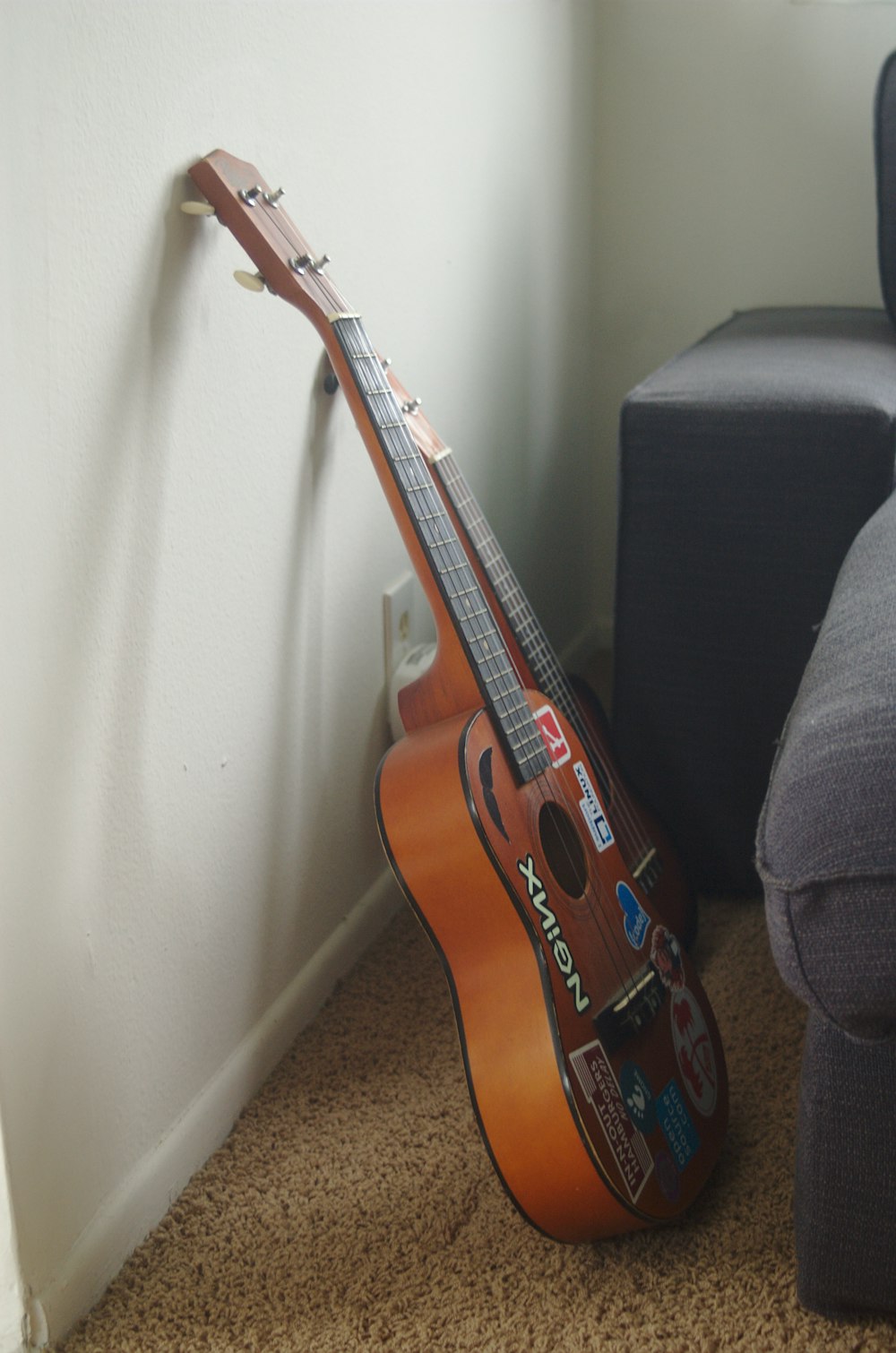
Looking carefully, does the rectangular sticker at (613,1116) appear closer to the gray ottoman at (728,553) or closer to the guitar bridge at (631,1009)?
the guitar bridge at (631,1009)

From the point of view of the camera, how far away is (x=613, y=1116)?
2.88 ft

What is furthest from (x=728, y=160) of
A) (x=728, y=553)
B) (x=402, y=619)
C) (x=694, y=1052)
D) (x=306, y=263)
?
(x=694, y=1052)

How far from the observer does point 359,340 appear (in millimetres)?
963

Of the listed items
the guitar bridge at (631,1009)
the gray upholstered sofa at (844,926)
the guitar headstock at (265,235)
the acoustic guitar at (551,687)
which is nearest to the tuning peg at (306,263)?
the guitar headstock at (265,235)

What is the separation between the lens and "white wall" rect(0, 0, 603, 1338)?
2.48 feet

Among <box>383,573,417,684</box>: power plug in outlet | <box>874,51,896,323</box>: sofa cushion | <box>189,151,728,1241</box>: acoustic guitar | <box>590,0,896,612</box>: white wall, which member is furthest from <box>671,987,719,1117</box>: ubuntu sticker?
<box>590,0,896,612</box>: white wall

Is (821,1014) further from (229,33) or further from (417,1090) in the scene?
(229,33)

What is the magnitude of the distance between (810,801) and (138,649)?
1.55 feet

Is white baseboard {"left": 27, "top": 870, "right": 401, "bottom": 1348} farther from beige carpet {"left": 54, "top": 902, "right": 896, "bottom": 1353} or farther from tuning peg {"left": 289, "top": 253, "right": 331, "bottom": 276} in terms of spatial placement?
tuning peg {"left": 289, "top": 253, "right": 331, "bottom": 276}

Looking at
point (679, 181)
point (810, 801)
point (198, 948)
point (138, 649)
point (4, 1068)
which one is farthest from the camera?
point (679, 181)

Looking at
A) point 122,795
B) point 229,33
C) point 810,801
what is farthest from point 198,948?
point 229,33

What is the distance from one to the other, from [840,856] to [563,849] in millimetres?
369

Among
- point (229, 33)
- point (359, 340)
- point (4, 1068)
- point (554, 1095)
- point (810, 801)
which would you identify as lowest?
point (554, 1095)

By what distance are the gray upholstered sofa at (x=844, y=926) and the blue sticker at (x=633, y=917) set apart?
0.67 feet
